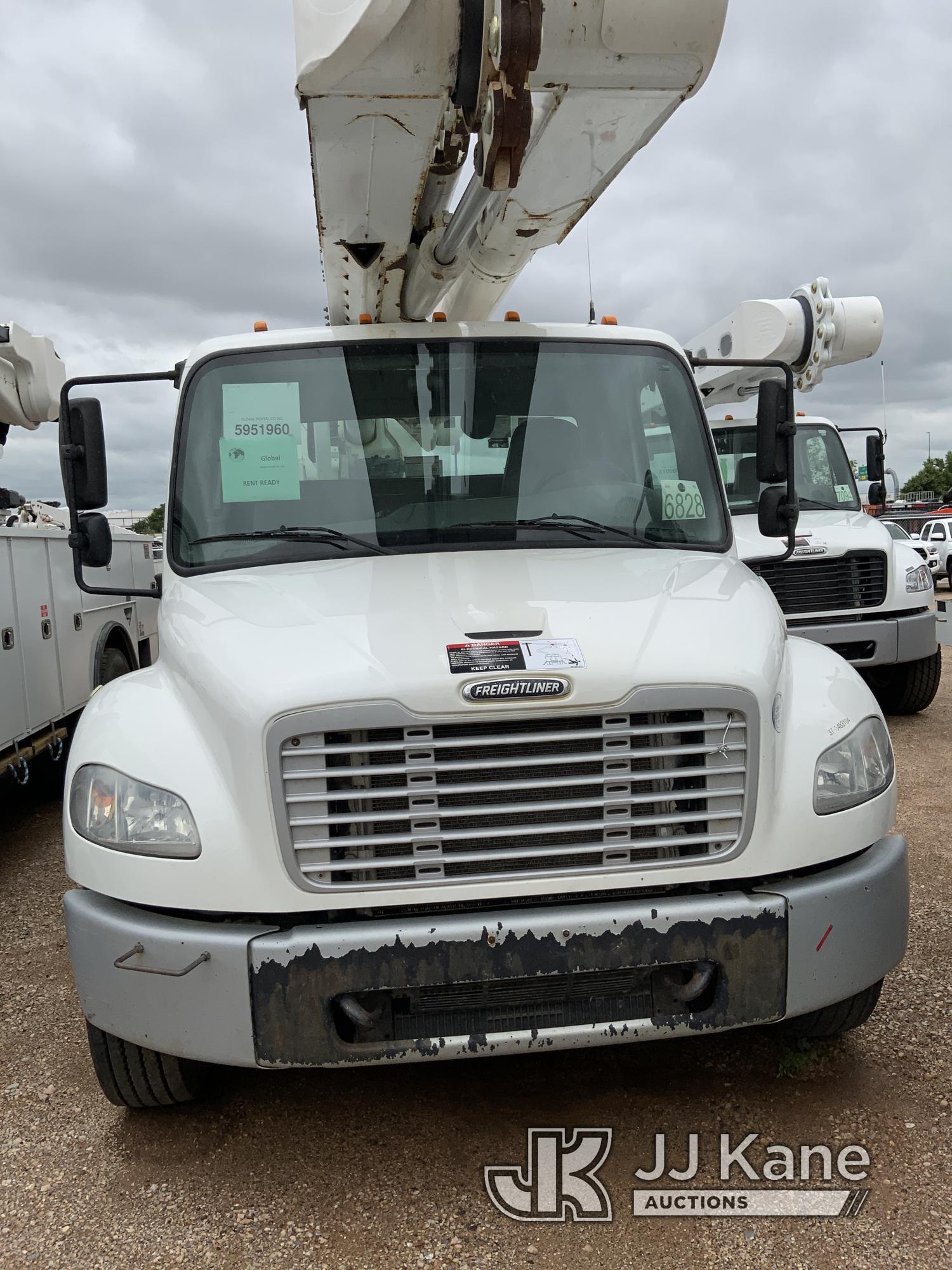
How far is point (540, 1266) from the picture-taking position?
2598 mm

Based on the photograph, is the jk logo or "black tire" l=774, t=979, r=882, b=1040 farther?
"black tire" l=774, t=979, r=882, b=1040

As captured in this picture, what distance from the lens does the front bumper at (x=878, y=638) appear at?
8500 millimetres

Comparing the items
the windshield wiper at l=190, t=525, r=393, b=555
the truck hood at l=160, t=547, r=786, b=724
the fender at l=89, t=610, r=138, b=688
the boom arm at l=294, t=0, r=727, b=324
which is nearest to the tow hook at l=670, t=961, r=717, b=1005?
the truck hood at l=160, t=547, r=786, b=724

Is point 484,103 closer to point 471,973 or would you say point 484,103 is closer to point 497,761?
point 497,761

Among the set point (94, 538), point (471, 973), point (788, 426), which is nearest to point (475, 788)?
point (471, 973)

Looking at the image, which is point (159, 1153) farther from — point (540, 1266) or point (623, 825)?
point (623, 825)

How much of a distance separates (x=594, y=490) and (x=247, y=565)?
1.26 metres

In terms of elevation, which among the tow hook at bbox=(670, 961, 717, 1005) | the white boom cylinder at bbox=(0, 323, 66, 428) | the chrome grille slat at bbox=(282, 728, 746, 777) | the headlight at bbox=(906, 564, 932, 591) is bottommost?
the tow hook at bbox=(670, 961, 717, 1005)

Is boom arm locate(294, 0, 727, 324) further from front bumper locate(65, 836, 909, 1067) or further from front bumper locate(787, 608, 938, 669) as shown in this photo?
front bumper locate(787, 608, 938, 669)

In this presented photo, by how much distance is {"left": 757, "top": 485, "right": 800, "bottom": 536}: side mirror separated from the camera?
13.9ft

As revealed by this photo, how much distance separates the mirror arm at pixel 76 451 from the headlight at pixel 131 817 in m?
1.05

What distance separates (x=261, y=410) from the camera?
3873 millimetres

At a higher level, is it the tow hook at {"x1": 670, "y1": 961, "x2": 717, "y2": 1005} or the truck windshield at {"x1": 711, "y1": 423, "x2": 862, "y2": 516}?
the truck windshield at {"x1": 711, "y1": 423, "x2": 862, "y2": 516}

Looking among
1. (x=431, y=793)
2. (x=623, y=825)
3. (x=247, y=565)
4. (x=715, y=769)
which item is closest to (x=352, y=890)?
(x=431, y=793)
